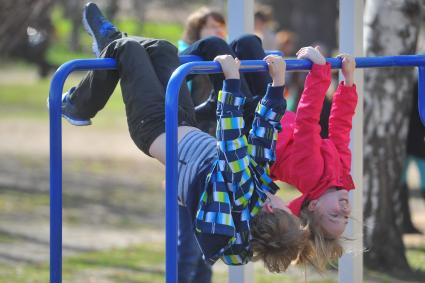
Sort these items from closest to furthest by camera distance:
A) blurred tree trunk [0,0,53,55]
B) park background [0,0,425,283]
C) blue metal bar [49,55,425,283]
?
1. blue metal bar [49,55,425,283]
2. park background [0,0,425,283]
3. blurred tree trunk [0,0,53,55]

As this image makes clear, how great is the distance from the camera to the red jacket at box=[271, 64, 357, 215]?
12.5 feet

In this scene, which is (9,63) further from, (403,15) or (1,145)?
(403,15)

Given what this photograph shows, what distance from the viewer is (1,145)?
13391 mm

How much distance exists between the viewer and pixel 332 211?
3.88 metres

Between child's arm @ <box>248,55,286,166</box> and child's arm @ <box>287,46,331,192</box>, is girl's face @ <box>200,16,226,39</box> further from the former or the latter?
child's arm @ <box>248,55,286,166</box>

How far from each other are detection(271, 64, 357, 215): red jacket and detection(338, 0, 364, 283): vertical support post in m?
0.64

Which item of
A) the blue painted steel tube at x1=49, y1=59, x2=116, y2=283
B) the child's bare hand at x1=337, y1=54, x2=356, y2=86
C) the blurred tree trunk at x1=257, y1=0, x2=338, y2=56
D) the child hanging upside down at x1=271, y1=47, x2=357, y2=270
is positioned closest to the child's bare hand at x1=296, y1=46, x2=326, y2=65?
the child hanging upside down at x1=271, y1=47, x2=357, y2=270

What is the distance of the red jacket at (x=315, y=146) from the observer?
12.5 ft

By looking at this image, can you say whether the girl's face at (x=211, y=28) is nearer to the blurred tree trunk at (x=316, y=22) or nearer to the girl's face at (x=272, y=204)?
the girl's face at (x=272, y=204)

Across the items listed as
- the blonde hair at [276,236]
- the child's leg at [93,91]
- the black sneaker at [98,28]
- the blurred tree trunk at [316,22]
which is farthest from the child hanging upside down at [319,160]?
the blurred tree trunk at [316,22]

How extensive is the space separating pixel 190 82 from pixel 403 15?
2029 mm

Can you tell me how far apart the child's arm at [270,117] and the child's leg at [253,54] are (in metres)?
0.69

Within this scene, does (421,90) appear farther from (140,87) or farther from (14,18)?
(14,18)

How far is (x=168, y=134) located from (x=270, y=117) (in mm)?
529
